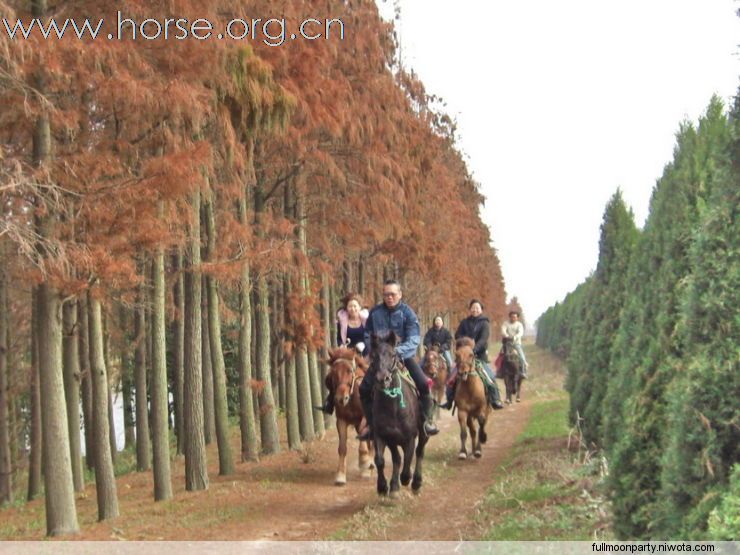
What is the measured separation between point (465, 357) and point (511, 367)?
1204 centimetres

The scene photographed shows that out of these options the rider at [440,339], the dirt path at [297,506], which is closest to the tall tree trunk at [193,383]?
the dirt path at [297,506]

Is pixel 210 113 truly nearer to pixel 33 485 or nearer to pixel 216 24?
pixel 216 24

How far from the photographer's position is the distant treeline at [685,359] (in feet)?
16.8

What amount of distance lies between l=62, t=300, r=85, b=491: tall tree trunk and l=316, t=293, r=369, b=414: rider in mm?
4388

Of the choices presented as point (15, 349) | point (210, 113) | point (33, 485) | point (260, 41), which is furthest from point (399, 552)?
point (15, 349)

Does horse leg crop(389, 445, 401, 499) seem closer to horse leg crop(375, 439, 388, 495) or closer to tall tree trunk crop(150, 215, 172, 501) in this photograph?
horse leg crop(375, 439, 388, 495)

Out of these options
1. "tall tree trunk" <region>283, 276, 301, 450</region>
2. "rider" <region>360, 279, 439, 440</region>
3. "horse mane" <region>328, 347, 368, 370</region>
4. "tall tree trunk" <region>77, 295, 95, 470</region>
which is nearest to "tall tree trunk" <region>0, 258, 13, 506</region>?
"tall tree trunk" <region>77, 295, 95, 470</region>

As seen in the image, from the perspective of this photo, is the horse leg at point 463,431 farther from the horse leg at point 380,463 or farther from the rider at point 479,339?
the horse leg at point 380,463

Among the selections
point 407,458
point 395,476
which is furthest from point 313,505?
point 407,458

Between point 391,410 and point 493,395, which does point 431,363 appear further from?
point 391,410

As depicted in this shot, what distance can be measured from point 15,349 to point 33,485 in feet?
17.1

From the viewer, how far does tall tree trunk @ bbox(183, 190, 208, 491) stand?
1548 centimetres

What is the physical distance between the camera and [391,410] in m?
11.4

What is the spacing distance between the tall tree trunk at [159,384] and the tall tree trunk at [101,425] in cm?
109
